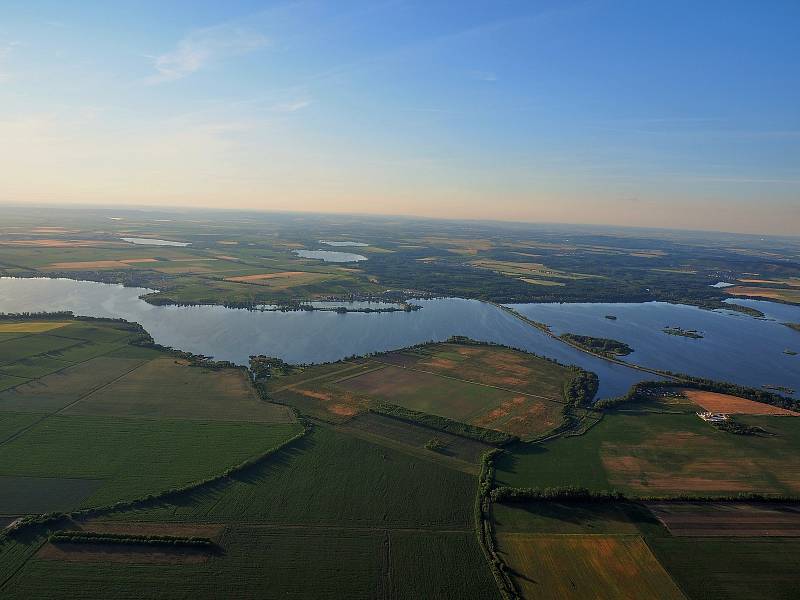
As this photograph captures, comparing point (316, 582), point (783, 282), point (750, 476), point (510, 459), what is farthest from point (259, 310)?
point (783, 282)

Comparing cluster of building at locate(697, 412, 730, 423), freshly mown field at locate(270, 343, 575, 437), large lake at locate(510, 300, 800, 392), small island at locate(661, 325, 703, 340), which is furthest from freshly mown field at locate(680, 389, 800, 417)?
small island at locate(661, 325, 703, 340)

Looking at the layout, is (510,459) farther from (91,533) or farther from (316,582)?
(91,533)

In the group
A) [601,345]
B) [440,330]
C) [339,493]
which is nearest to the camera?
[339,493]

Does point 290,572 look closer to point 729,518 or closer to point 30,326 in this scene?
point 729,518

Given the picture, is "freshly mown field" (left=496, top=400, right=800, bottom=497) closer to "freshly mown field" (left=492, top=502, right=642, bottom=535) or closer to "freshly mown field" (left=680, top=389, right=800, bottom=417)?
"freshly mown field" (left=680, top=389, right=800, bottom=417)

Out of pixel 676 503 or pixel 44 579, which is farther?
pixel 676 503

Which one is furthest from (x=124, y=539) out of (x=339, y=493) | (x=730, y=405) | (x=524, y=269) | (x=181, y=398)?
(x=524, y=269)
